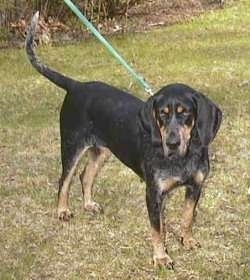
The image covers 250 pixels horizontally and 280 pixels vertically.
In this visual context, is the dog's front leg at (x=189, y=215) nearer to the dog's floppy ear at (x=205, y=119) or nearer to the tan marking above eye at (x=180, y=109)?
the dog's floppy ear at (x=205, y=119)

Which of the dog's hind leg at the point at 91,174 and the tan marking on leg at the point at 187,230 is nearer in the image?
the tan marking on leg at the point at 187,230

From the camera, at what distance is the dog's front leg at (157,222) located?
4863mm

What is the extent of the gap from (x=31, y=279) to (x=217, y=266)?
1.25 meters

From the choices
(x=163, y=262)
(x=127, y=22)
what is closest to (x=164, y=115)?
(x=163, y=262)

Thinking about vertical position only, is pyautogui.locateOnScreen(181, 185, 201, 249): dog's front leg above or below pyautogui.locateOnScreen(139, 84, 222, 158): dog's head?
below

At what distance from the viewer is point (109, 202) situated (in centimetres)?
615

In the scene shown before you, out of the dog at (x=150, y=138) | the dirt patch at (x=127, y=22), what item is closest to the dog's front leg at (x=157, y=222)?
the dog at (x=150, y=138)

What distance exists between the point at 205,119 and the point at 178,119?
0.64 ft

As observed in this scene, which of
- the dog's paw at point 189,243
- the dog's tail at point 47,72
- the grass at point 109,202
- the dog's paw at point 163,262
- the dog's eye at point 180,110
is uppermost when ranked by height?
the dog's eye at point 180,110

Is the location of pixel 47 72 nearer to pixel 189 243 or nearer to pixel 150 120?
pixel 150 120

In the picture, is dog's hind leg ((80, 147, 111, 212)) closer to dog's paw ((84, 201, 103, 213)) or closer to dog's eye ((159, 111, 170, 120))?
dog's paw ((84, 201, 103, 213))

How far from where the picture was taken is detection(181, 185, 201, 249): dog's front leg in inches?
200

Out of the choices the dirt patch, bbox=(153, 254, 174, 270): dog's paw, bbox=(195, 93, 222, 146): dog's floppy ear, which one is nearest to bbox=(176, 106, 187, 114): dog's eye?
bbox=(195, 93, 222, 146): dog's floppy ear

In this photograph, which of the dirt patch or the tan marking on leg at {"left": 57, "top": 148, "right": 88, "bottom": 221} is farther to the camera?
the dirt patch
